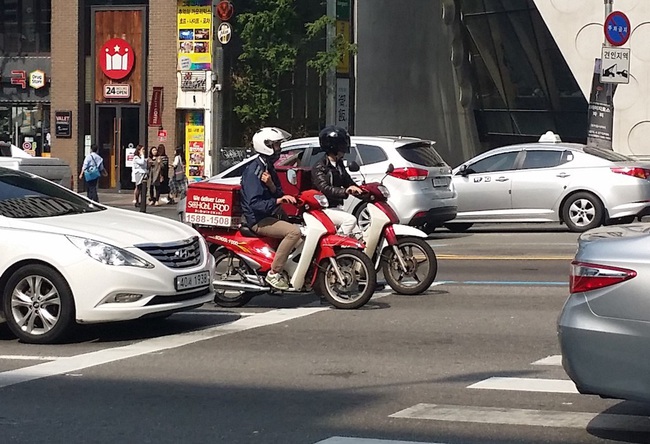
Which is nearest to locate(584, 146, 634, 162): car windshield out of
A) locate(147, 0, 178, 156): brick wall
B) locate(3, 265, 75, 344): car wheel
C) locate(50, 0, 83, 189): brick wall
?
locate(3, 265, 75, 344): car wheel

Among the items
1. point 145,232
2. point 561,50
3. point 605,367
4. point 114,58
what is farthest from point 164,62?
point 605,367

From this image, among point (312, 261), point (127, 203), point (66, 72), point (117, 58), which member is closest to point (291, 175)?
point (312, 261)

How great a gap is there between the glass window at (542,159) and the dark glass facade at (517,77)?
15.6 m

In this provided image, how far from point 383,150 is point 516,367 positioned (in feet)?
34.7

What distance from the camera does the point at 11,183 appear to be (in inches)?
436

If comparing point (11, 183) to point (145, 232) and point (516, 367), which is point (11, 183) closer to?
point (145, 232)

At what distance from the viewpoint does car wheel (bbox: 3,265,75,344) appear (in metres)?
9.98

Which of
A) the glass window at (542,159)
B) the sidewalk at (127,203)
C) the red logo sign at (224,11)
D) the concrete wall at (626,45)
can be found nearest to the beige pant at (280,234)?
the glass window at (542,159)

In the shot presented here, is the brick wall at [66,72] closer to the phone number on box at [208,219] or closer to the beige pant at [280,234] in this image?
the phone number on box at [208,219]

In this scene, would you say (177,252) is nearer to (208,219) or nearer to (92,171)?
(208,219)

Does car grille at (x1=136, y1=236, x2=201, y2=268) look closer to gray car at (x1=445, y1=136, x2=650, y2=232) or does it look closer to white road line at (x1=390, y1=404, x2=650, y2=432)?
white road line at (x1=390, y1=404, x2=650, y2=432)

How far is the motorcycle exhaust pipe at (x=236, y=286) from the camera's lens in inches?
475

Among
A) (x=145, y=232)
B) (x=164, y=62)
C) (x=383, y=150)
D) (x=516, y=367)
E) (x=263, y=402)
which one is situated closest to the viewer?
(x=263, y=402)

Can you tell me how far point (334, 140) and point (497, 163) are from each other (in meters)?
9.06
